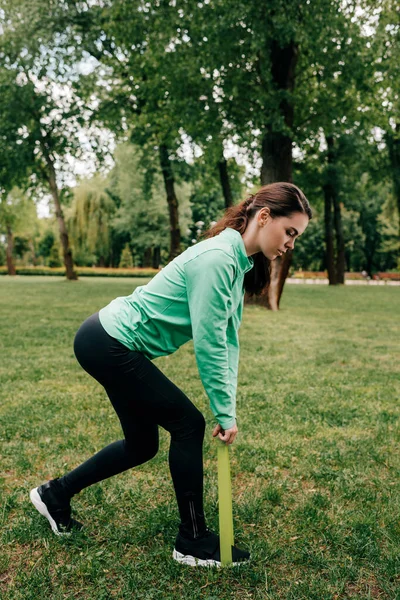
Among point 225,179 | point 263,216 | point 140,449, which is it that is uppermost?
point 225,179

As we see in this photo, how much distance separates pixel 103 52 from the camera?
24844 millimetres

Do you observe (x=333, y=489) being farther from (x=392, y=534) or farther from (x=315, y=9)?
(x=315, y=9)

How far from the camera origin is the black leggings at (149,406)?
253 cm

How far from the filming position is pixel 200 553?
9.02 feet

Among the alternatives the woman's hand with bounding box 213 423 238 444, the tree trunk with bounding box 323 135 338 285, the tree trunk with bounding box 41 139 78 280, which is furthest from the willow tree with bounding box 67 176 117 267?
the woman's hand with bounding box 213 423 238 444

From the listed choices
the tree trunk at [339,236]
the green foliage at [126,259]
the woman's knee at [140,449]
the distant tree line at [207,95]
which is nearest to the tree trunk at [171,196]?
the distant tree line at [207,95]

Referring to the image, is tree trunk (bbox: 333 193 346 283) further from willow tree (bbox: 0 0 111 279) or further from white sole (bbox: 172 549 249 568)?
white sole (bbox: 172 549 249 568)

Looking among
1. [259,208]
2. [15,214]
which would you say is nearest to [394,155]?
[259,208]

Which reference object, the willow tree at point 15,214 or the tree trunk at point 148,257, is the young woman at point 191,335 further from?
the tree trunk at point 148,257

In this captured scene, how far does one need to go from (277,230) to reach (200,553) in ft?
5.56

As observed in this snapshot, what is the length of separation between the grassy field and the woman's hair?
1.49 meters

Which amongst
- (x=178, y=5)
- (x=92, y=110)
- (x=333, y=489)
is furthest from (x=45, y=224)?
(x=333, y=489)

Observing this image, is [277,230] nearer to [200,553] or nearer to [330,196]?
[200,553]

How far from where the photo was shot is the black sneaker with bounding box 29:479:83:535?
9.90 ft
